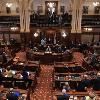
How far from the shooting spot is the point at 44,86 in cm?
1827

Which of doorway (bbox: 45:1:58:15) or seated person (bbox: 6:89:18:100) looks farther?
doorway (bbox: 45:1:58:15)

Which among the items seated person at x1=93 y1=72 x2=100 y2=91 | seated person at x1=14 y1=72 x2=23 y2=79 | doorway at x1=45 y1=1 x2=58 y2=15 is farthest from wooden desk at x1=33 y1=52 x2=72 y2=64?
doorway at x1=45 y1=1 x2=58 y2=15

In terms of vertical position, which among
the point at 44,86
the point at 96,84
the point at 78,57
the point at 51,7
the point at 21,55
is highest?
the point at 51,7

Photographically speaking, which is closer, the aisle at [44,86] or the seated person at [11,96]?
the seated person at [11,96]

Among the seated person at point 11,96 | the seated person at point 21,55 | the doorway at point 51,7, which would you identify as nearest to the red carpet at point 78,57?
the seated person at point 21,55

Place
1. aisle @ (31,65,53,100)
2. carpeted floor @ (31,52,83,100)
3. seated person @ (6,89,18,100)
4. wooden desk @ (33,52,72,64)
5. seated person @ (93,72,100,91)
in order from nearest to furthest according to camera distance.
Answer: seated person @ (6,89,18,100) → seated person @ (93,72,100,91) → carpeted floor @ (31,52,83,100) → aisle @ (31,65,53,100) → wooden desk @ (33,52,72,64)

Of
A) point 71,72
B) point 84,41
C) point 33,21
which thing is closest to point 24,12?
point 33,21

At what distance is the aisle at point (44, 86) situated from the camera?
16.6 meters

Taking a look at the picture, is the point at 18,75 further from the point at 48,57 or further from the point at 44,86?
the point at 48,57

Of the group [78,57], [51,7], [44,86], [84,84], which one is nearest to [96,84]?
[84,84]

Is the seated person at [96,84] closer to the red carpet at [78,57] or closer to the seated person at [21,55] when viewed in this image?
the red carpet at [78,57]

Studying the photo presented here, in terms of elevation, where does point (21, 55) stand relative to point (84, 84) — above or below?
below

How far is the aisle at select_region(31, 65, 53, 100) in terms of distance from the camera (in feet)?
54.5

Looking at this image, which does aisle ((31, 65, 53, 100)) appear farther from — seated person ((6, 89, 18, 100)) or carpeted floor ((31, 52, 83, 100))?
seated person ((6, 89, 18, 100))
